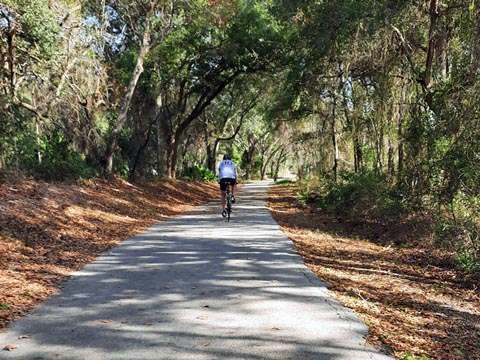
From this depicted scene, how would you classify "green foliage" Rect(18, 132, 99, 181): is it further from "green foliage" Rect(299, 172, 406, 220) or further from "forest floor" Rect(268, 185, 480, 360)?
"green foliage" Rect(299, 172, 406, 220)

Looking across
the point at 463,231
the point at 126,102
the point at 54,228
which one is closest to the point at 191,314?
the point at 54,228

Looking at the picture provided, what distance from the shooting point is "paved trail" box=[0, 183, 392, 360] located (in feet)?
13.1

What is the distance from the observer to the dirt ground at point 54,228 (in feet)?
19.7

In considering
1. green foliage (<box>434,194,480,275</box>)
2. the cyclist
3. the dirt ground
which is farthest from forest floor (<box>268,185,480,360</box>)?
the dirt ground

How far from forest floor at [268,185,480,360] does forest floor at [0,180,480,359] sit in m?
0.02

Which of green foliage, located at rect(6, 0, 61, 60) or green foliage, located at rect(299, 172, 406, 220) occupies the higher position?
green foliage, located at rect(6, 0, 61, 60)

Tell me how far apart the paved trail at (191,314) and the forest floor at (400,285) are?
460 mm

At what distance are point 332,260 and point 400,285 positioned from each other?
1731mm

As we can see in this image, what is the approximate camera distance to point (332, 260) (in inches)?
341

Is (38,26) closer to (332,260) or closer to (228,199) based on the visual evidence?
(228,199)

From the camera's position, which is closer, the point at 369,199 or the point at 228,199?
the point at 228,199

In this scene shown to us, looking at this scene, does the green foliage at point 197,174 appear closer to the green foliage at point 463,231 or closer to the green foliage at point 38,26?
the green foliage at point 38,26

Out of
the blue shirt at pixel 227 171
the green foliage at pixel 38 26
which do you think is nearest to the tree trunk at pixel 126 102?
the green foliage at pixel 38 26

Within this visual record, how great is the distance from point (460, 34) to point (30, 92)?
13.5 meters
